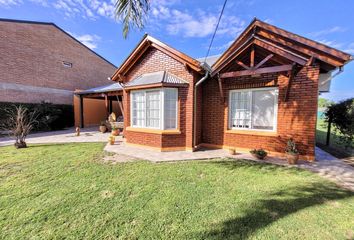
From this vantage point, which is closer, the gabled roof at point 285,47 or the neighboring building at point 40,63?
the gabled roof at point 285,47

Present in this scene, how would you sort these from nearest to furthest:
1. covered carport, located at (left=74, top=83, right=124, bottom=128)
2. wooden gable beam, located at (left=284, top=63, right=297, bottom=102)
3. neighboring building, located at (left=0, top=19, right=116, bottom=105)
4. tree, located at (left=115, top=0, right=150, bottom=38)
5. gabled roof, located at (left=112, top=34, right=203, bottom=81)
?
tree, located at (left=115, top=0, right=150, bottom=38) → wooden gable beam, located at (left=284, top=63, right=297, bottom=102) → gabled roof, located at (left=112, top=34, right=203, bottom=81) → neighboring building, located at (left=0, top=19, right=116, bottom=105) → covered carport, located at (left=74, top=83, right=124, bottom=128)

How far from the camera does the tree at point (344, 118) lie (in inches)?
309

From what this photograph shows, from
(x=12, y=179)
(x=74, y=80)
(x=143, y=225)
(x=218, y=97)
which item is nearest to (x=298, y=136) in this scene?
(x=218, y=97)

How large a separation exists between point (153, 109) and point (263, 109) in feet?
17.1

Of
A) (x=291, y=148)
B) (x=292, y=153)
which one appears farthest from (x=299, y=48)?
(x=292, y=153)

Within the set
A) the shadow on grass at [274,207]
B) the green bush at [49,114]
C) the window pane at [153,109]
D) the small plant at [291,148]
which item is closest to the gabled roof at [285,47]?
the small plant at [291,148]

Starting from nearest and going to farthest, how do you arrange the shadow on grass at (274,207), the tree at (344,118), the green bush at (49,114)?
the shadow on grass at (274,207), the tree at (344,118), the green bush at (49,114)

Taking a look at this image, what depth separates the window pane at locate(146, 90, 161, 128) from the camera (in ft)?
27.5

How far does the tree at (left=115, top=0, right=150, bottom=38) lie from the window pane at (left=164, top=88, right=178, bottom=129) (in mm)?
3252

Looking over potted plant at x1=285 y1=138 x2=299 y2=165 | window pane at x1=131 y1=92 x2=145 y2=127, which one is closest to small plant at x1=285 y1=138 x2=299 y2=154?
potted plant at x1=285 y1=138 x2=299 y2=165

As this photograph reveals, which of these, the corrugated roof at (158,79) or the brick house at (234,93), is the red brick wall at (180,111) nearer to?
the brick house at (234,93)

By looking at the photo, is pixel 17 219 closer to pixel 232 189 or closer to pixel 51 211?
pixel 51 211

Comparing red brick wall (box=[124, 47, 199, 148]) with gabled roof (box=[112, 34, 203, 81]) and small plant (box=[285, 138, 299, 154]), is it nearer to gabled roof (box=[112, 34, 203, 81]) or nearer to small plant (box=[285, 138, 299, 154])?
gabled roof (box=[112, 34, 203, 81])

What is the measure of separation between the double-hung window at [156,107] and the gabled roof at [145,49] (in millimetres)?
1437
